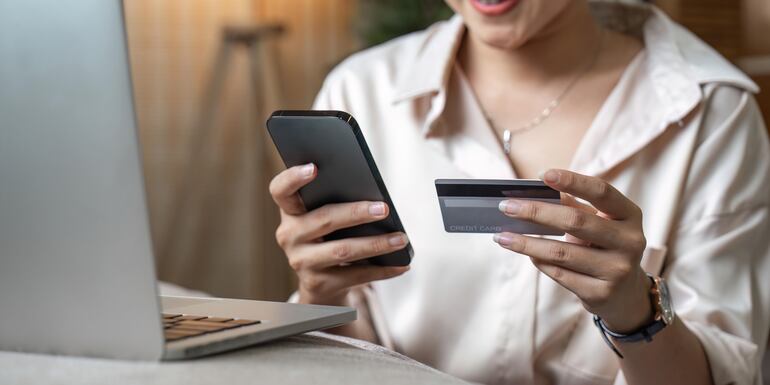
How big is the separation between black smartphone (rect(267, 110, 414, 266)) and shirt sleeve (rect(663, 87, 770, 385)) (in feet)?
1.32

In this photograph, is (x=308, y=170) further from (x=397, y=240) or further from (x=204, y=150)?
(x=204, y=150)

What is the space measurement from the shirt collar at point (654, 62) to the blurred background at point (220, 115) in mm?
2173

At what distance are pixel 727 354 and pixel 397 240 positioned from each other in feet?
1.43

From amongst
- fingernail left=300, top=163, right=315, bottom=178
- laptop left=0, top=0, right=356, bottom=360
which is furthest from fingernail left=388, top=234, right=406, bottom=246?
laptop left=0, top=0, right=356, bottom=360

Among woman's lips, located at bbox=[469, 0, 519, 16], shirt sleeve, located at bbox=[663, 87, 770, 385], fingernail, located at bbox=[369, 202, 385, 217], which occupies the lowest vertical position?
shirt sleeve, located at bbox=[663, 87, 770, 385]

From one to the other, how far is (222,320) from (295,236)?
0.32 meters

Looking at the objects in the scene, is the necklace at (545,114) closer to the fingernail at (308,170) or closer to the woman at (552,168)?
the woman at (552,168)

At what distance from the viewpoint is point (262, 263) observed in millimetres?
3670

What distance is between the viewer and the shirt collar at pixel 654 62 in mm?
1234

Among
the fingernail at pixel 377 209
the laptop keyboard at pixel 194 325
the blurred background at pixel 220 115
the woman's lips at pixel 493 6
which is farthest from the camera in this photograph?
the blurred background at pixel 220 115

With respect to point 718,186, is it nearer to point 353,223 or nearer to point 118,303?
point 353,223

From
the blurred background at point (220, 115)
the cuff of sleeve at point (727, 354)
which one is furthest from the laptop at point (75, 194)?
the blurred background at point (220, 115)

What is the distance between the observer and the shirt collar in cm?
123

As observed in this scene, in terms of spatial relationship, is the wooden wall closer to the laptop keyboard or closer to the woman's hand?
the woman's hand
